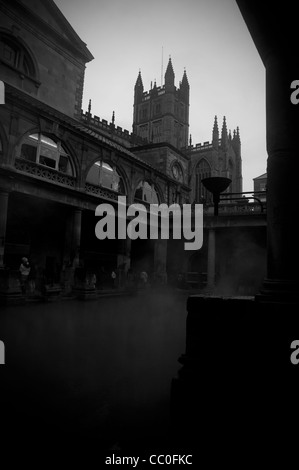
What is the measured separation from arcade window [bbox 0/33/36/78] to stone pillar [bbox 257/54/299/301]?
15516 millimetres

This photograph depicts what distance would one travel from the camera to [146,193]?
23.0m

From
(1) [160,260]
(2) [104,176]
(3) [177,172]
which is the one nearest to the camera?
(2) [104,176]

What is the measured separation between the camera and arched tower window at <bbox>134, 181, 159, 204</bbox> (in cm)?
2228

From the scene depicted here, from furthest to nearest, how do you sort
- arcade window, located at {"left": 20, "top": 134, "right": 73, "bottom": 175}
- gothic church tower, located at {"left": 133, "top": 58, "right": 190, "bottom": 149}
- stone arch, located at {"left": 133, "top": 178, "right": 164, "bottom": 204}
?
gothic church tower, located at {"left": 133, "top": 58, "right": 190, "bottom": 149}, stone arch, located at {"left": 133, "top": 178, "right": 164, "bottom": 204}, arcade window, located at {"left": 20, "top": 134, "right": 73, "bottom": 175}

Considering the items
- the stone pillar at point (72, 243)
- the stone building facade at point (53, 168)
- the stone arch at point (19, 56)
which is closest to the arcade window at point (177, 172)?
the stone building facade at point (53, 168)

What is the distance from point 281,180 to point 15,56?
1730 centimetres

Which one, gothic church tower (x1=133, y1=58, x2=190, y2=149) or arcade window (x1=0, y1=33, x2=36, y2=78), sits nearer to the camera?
arcade window (x1=0, y1=33, x2=36, y2=78)

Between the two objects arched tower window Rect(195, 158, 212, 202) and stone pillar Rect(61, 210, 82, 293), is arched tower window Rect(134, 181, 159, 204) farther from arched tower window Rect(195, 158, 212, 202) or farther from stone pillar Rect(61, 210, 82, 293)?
arched tower window Rect(195, 158, 212, 202)

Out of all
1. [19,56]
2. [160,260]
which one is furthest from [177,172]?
[19,56]

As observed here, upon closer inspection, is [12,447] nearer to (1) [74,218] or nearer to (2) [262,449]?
(2) [262,449]

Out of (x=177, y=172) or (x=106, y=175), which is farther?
(x=177, y=172)

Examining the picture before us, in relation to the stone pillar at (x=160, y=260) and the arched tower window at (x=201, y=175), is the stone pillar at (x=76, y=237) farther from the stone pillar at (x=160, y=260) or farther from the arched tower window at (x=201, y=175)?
the arched tower window at (x=201, y=175)

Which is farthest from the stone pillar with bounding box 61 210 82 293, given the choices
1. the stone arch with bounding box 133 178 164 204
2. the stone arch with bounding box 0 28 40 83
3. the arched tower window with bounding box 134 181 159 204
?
the stone arch with bounding box 0 28 40 83

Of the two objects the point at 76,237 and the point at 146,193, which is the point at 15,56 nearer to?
the point at 76,237
